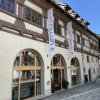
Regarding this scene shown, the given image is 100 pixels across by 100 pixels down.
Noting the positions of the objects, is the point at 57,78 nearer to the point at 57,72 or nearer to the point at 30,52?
the point at 57,72

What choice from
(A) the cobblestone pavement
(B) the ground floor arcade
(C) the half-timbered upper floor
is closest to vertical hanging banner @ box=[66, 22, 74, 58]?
(C) the half-timbered upper floor

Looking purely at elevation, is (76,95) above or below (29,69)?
below

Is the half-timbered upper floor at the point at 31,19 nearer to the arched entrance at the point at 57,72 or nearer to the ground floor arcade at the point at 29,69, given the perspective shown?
the ground floor arcade at the point at 29,69

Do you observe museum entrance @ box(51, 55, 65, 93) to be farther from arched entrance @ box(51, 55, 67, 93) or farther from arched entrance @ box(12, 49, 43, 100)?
arched entrance @ box(12, 49, 43, 100)

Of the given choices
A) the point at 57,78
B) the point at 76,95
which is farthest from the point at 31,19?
the point at 76,95

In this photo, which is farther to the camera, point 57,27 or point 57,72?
point 57,27

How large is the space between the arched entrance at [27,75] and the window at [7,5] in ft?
10.9

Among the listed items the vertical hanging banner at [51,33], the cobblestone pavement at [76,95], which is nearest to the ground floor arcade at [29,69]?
the vertical hanging banner at [51,33]

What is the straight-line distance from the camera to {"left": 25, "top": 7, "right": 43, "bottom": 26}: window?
631 inches

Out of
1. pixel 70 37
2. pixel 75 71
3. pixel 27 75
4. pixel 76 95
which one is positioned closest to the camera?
pixel 27 75

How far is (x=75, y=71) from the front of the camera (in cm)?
2561

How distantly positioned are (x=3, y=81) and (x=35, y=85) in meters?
4.46

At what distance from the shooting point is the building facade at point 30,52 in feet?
43.0

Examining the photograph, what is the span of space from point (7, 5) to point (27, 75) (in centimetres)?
559
